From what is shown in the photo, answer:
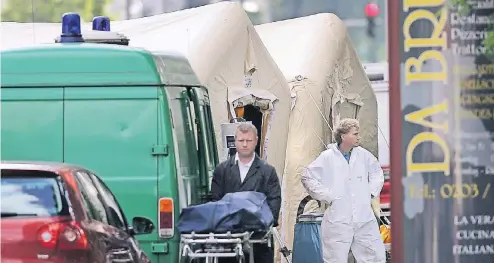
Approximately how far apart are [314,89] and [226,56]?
2.36 m

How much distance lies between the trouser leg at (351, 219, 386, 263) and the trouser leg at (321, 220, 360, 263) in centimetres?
10

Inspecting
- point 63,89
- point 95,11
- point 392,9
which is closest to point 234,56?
point 63,89

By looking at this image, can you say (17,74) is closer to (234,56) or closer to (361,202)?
(361,202)

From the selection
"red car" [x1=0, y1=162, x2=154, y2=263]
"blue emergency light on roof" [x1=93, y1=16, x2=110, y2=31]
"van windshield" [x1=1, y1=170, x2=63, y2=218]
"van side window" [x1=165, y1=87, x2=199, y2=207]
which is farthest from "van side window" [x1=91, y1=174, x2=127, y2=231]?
"blue emergency light on roof" [x1=93, y1=16, x2=110, y2=31]

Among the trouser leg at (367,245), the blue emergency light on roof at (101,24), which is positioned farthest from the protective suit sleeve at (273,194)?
the blue emergency light on roof at (101,24)

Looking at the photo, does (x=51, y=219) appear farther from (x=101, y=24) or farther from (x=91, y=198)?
(x=101, y=24)

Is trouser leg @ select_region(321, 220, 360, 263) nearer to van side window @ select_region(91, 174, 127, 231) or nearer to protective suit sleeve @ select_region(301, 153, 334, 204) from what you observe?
protective suit sleeve @ select_region(301, 153, 334, 204)

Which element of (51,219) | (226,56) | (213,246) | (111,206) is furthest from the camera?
(226,56)

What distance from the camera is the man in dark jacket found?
11648 millimetres

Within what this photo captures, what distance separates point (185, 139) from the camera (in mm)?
11352

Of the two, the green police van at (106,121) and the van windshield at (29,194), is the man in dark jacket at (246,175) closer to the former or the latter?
the green police van at (106,121)

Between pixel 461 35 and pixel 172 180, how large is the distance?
10.5 feet

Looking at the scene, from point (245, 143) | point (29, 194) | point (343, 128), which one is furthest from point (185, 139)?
point (29, 194)

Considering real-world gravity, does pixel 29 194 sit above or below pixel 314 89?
below
